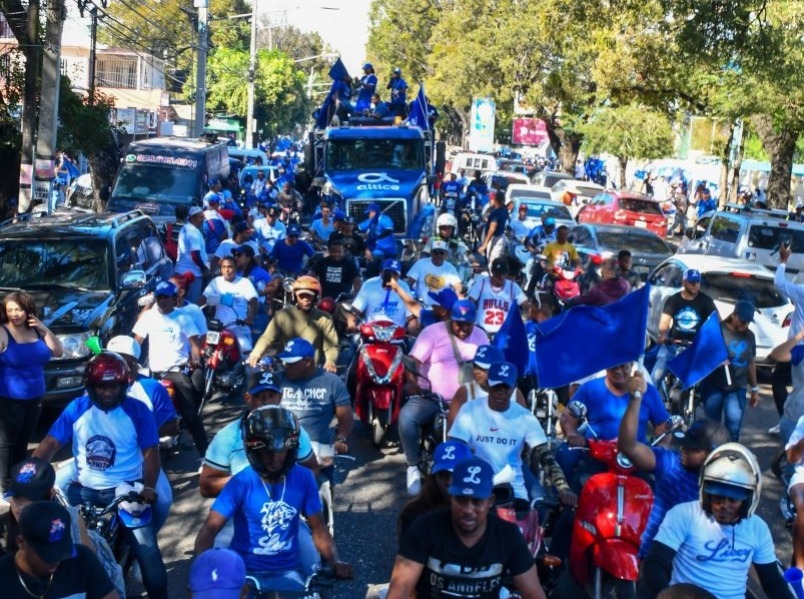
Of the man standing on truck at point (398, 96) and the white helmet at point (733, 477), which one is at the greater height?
the man standing on truck at point (398, 96)

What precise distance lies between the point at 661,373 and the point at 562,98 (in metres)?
34.1

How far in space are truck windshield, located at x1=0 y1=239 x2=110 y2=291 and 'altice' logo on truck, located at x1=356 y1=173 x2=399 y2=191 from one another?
37.9 feet

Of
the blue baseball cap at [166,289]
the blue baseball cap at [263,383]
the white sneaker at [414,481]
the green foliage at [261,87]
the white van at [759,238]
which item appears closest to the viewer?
the blue baseball cap at [263,383]

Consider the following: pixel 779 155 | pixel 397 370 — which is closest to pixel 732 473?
pixel 397 370

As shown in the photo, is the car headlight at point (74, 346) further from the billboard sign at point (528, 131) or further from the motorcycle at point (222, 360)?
the billboard sign at point (528, 131)

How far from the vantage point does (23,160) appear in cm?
1914

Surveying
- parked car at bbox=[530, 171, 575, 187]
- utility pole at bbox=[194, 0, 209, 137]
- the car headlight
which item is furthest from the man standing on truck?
the car headlight

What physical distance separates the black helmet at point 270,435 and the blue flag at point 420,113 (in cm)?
2030

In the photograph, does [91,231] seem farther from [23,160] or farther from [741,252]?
[741,252]

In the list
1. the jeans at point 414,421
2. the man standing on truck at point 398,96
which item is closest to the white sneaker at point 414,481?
the jeans at point 414,421

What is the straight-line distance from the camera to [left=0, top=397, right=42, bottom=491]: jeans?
9070 mm

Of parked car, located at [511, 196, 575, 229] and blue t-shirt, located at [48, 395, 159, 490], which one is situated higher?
parked car, located at [511, 196, 575, 229]

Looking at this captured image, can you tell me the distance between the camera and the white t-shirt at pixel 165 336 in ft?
34.2

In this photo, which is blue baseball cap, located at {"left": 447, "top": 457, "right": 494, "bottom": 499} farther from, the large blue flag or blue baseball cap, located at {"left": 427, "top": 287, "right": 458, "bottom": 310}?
blue baseball cap, located at {"left": 427, "top": 287, "right": 458, "bottom": 310}
